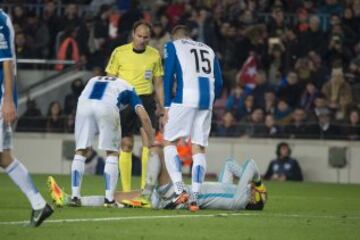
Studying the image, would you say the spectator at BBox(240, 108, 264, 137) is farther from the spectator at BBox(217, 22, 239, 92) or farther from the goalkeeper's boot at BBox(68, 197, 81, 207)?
the goalkeeper's boot at BBox(68, 197, 81, 207)

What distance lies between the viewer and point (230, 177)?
14164mm

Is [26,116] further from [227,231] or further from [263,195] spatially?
[227,231]

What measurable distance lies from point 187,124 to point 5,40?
353 cm

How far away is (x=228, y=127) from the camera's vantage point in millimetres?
24234

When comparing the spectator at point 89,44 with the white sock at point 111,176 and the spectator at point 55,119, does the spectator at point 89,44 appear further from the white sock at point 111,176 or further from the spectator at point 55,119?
the white sock at point 111,176

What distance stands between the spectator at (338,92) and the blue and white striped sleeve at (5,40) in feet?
44.3

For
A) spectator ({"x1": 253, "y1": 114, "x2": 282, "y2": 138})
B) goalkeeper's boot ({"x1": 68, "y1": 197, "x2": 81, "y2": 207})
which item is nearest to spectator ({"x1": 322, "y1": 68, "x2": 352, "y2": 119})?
spectator ({"x1": 253, "y1": 114, "x2": 282, "y2": 138})

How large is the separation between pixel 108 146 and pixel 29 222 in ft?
8.88

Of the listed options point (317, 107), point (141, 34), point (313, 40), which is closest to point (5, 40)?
point (141, 34)

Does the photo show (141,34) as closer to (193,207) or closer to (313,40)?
(193,207)

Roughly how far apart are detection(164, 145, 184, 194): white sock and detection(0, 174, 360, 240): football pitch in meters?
0.34

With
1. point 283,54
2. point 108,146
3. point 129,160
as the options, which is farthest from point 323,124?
point 108,146

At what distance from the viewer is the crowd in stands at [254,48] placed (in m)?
24.2

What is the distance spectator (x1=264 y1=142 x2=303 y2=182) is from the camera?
23242 millimetres
